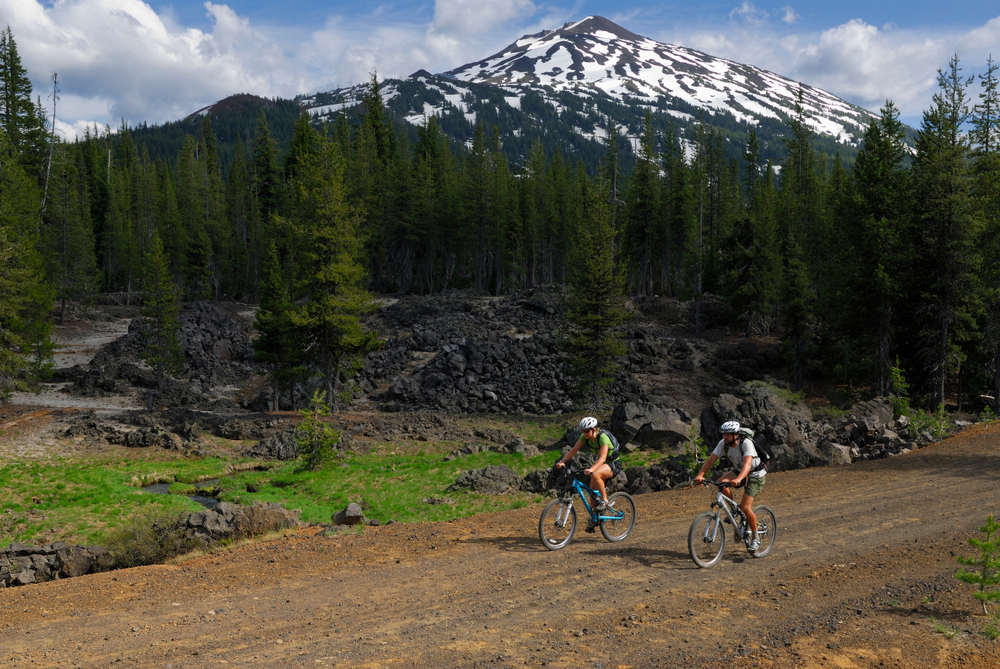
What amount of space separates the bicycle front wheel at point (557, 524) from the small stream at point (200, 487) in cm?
1267

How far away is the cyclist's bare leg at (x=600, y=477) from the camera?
1001 centimetres

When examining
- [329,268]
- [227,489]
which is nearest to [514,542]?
[227,489]

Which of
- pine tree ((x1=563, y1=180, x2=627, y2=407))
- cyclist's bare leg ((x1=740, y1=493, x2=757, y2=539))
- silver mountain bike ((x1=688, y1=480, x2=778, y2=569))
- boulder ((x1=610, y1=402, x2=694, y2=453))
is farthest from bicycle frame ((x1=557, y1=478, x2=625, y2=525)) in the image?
pine tree ((x1=563, y1=180, x2=627, y2=407))

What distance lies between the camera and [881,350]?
97.4ft

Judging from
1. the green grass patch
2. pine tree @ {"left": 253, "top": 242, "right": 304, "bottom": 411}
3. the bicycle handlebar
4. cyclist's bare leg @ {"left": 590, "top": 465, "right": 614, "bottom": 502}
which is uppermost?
pine tree @ {"left": 253, "top": 242, "right": 304, "bottom": 411}

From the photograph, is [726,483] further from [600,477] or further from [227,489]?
[227,489]

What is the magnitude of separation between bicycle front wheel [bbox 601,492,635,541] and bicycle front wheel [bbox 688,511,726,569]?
150 cm

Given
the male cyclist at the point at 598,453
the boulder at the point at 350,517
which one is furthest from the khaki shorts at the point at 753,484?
the boulder at the point at 350,517

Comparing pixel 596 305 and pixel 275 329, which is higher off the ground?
pixel 596 305

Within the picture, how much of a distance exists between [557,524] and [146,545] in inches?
313

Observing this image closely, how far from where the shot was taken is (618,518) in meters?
10.5

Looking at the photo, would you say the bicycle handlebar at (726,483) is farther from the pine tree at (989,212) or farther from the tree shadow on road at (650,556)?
the pine tree at (989,212)

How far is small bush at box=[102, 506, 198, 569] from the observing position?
1162 centimetres

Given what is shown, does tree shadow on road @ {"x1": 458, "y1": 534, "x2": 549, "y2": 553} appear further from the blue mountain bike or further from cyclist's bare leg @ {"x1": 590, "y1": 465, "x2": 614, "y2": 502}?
cyclist's bare leg @ {"x1": 590, "y1": 465, "x2": 614, "y2": 502}
